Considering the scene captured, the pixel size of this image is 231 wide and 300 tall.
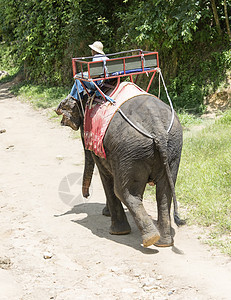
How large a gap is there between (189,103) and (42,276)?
735 centimetres

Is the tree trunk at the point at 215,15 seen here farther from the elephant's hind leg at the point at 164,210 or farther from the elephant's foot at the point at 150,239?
the elephant's foot at the point at 150,239

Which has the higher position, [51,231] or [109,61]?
[109,61]

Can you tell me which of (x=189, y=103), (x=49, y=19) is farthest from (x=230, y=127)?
(x=49, y=19)

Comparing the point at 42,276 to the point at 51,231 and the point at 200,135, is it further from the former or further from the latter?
the point at 200,135

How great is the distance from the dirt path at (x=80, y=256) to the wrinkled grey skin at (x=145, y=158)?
0.32 meters

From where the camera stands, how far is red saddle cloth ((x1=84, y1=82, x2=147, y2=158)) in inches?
186

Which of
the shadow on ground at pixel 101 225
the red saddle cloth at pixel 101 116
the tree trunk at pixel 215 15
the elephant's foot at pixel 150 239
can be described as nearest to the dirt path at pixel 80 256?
the shadow on ground at pixel 101 225

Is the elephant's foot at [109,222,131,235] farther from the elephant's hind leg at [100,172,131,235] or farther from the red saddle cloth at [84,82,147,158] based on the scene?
the red saddle cloth at [84,82,147,158]

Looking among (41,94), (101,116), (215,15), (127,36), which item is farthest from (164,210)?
(41,94)

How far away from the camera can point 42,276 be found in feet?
Answer: 14.0

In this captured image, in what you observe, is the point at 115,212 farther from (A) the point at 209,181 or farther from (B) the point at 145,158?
(A) the point at 209,181

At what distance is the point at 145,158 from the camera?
4453 mm

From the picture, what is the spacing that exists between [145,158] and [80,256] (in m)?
1.23

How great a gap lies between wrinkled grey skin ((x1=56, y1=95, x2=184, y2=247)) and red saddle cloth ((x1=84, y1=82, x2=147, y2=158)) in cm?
7
